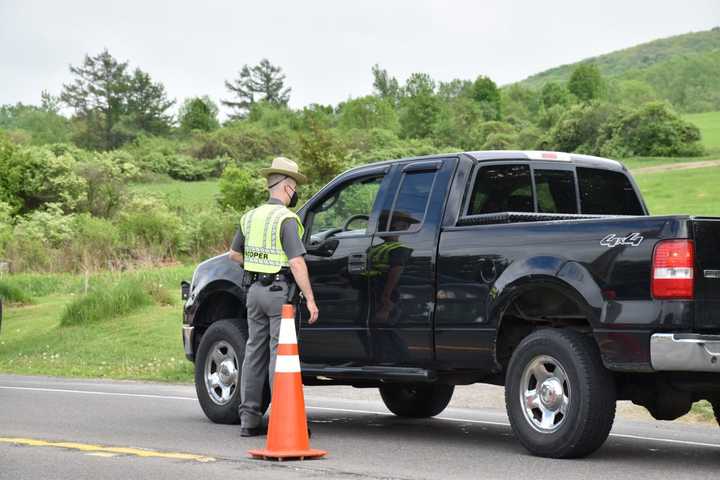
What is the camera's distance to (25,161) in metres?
72.5

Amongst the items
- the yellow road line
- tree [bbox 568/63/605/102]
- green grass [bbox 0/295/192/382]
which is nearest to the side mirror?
the yellow road line

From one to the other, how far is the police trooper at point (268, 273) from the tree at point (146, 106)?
432ft

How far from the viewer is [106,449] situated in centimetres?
965

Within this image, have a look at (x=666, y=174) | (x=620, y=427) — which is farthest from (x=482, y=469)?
(x=666, y=174)

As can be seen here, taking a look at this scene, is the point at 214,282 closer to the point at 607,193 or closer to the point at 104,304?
the point at 607,193

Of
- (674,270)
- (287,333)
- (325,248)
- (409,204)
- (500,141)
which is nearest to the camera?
(674,270)

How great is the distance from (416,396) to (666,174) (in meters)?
49.8

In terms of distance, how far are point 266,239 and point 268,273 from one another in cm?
26

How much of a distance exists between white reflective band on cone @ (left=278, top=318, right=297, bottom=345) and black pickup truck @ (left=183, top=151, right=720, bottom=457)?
47.4 inches

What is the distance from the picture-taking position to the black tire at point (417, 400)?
1226 cm

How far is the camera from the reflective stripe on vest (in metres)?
10.1

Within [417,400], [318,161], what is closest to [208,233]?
[318,161]

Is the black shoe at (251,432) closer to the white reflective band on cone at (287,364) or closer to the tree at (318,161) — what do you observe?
the white reflective band on cone at (287,364)

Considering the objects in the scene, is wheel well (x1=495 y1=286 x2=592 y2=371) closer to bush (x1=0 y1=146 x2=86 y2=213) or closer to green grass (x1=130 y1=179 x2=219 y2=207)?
green grass (x1=130 y1=179 x2=219 y2=207)
